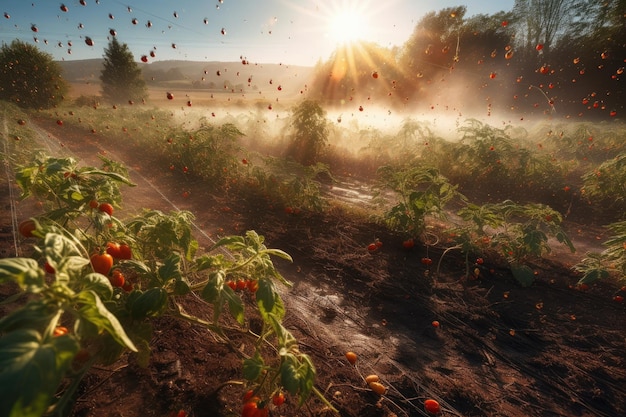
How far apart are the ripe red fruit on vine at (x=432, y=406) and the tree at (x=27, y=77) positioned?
101 ft

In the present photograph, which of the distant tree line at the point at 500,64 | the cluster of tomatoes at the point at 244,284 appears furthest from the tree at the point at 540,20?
the cluster of tomatoes at the point at 244,284

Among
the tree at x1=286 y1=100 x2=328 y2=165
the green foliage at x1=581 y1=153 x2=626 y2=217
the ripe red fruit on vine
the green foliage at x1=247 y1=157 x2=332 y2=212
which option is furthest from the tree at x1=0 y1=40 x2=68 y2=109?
the green foliage at x1=581 y1=153 x2=626 y2=217

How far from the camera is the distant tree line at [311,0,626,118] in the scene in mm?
21391

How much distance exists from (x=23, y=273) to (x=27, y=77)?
32446mm

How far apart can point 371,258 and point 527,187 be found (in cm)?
664

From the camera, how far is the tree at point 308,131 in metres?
11.1

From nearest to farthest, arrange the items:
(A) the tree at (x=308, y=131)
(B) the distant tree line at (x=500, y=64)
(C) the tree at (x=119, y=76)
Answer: (A) the tree at (x=308, y=131) → (B) the distant tree line at (x=500, y=64) → (C) the tree at (x=119, y=76)

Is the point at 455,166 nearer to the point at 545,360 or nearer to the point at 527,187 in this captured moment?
the point at 527,187

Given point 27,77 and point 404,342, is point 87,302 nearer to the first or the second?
point 404,342

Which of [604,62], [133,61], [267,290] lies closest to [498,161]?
[267,290]

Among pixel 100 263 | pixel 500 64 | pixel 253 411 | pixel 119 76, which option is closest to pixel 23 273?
pixel 100 263

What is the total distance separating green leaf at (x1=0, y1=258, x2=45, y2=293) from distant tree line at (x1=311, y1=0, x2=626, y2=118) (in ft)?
72.1

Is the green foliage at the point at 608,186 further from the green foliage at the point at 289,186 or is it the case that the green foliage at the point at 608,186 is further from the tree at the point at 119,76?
the tree at the point at 119,76

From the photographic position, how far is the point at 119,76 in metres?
33.6
